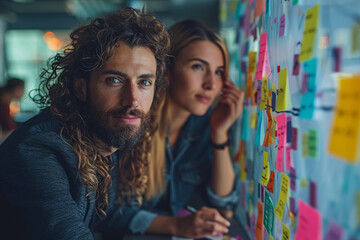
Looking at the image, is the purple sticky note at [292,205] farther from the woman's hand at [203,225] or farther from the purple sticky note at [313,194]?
the woman's hand at [203,225]

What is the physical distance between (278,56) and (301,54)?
156 mm

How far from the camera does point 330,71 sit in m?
0.51

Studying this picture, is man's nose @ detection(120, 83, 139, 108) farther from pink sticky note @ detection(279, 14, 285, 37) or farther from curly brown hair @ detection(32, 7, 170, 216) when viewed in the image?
pink sticky note @ detection(279, 14, 285, 37)

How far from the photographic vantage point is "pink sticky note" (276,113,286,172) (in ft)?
2.40

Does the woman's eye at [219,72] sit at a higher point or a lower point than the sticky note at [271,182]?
higher

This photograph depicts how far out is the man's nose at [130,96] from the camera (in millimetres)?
955

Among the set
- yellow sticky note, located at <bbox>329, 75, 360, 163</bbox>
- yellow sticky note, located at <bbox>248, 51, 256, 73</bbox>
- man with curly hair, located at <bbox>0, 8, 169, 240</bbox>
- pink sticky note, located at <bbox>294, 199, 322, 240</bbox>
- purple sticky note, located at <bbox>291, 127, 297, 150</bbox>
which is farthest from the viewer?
yellow sticky note, located at <bbox>248, 51, 256, 73</bbox>

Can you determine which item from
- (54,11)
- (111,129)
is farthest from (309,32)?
(54,11)

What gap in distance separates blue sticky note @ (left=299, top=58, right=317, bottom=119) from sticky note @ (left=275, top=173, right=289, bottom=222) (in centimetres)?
18

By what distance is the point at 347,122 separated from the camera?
0.45 meters

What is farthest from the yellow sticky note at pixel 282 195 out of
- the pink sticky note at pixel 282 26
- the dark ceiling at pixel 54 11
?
the dark ceiling at pixel 54 11

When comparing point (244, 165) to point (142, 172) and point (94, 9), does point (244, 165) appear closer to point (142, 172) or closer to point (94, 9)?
point (142, 172)

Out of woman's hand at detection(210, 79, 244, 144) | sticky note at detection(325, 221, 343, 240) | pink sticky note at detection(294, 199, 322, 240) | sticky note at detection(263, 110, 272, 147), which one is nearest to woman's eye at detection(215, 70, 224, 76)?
woman's hand at detection(210, 79, 244, 144)

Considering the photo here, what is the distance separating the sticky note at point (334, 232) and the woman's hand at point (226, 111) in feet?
2.73
